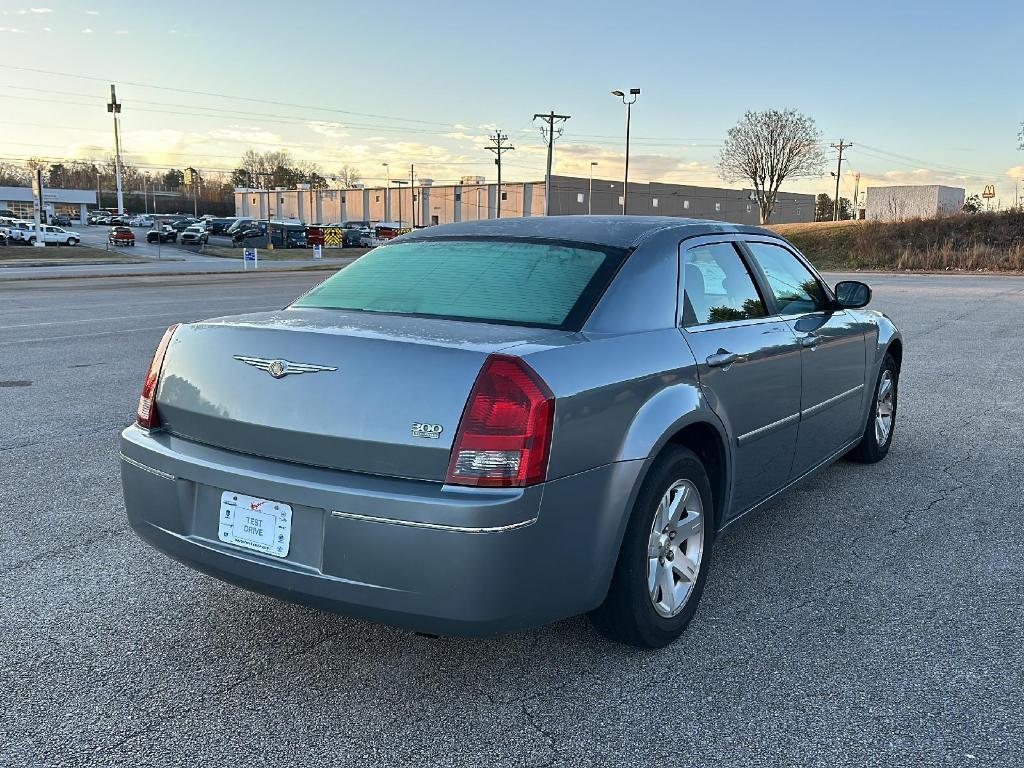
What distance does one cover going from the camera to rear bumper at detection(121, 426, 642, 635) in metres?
2.55

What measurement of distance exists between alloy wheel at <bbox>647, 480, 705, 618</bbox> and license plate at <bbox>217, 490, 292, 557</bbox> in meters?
1.27

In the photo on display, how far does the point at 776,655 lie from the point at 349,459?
1735 mm

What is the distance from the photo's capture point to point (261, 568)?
2.80m

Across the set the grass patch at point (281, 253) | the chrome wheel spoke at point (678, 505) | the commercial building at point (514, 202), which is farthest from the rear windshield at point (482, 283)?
the commercial building at point (514, 202)

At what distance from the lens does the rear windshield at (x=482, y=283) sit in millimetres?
3238

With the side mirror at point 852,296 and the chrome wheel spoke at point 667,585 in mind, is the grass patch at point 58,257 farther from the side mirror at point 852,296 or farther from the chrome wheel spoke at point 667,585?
the chrome wheel spoke at point 667,585

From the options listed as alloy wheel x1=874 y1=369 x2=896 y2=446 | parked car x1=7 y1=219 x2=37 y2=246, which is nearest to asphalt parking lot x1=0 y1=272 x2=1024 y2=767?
alloy wheel x1=874 y1=369 x2=896 y2=446

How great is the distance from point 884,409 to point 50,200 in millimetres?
141744

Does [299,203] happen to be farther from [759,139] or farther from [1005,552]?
[1005,552]

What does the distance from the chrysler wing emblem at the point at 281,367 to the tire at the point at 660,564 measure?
1188mm

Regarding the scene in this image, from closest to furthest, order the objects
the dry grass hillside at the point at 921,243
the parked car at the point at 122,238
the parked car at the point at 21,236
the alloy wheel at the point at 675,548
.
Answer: the alloy wheel at the point at 675,548 → the dry grass hillside at the point at 921,243 → the parked car at the point at 21,236 → the parked car at the point at 122,238

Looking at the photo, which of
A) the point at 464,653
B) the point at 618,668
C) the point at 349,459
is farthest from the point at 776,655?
the point at 349,459

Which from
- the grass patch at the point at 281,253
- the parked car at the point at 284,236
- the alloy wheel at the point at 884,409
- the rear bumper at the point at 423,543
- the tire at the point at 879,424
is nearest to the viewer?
the rear bumper at the point at 423,543

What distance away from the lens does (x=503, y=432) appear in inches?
102
